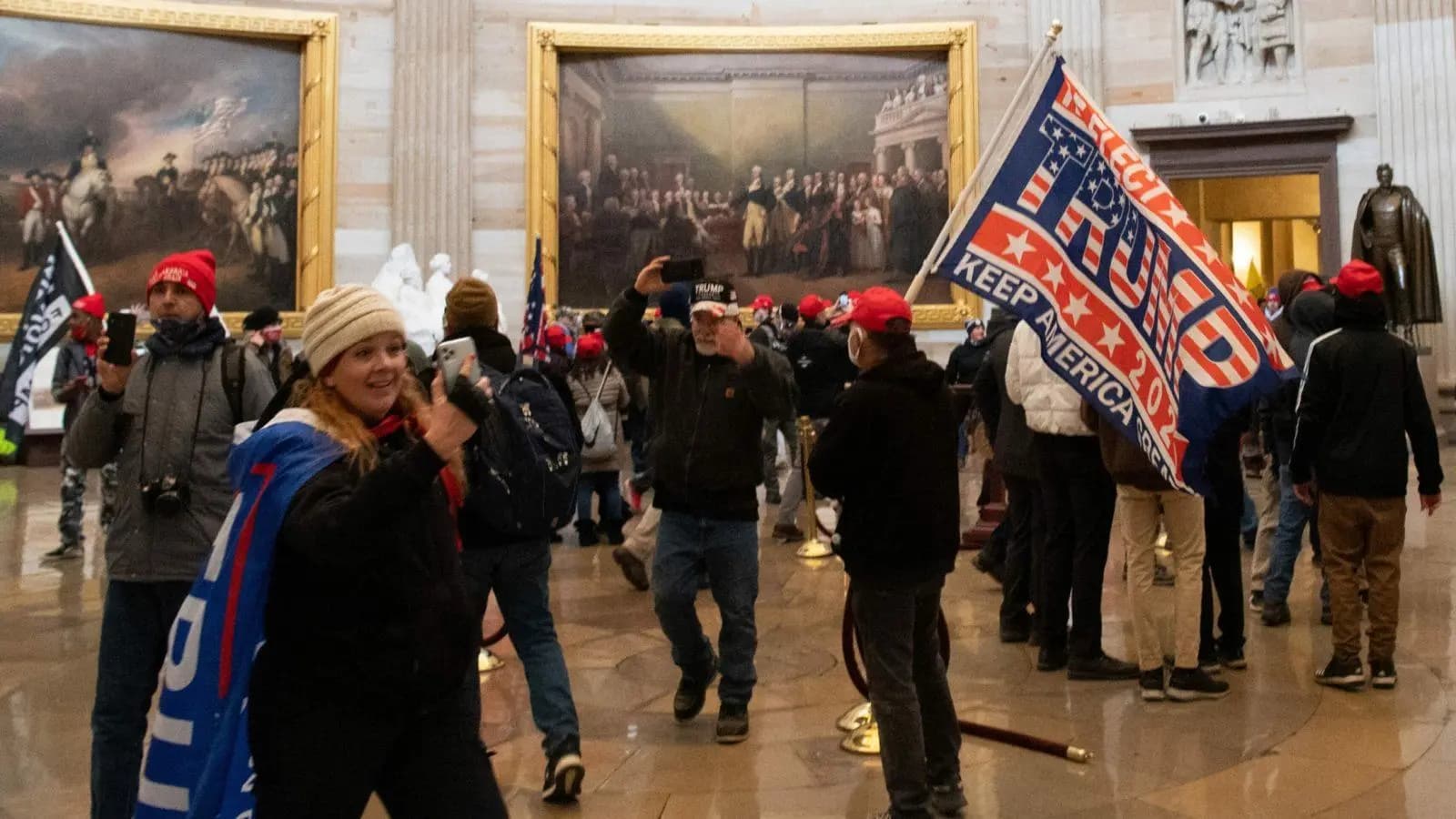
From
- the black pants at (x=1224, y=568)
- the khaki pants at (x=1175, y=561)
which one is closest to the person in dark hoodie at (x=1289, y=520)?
the black pants at (x=1224, y=568)

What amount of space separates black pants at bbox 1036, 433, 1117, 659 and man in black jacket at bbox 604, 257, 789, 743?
157 centimetres

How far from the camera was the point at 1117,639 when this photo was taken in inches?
255

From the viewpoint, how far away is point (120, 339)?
3502mm

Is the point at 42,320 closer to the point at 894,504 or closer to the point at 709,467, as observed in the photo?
the point at 709,467

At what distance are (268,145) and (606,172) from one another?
14.0 ft

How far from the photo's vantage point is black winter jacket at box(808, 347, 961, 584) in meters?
3.89

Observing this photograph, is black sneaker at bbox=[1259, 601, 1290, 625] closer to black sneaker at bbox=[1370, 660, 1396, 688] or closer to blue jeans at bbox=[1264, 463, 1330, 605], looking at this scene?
blue jeans at bbox=[1264, 463, 1330, 605]

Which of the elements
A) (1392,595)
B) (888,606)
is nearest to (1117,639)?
(1392,595)

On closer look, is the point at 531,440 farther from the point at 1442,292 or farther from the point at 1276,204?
the point at 1276,204

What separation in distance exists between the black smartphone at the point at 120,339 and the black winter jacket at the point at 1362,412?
4502 millimetres

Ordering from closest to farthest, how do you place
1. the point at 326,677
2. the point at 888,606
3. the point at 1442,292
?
1. the point at 326,677
2. the point at 888,606
3. the point at 1442,292

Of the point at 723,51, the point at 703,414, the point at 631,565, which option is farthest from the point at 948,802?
the point at 723,51

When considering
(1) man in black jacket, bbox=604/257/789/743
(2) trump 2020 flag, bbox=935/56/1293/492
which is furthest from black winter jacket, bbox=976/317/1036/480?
(1) man in black jacket, bbox=604/257/789/743

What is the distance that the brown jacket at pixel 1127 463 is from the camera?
525 centimetres
